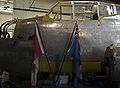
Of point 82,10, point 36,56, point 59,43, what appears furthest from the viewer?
point 82,10

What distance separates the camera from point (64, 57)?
574cm

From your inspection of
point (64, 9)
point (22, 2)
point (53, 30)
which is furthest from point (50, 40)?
point (22, 2)

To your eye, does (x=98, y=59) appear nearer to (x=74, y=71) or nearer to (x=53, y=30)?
(x=74, y=71)

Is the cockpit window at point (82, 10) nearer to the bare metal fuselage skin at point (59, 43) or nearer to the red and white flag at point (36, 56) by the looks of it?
the bare metal fuselage skin at point (59, 43)

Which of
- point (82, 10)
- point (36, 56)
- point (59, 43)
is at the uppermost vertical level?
point (82, 10)

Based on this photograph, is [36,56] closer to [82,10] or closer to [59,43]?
[59,43]

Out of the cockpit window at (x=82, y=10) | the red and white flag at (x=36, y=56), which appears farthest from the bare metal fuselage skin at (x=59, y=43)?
the red and white flag at (x=36, y=56)

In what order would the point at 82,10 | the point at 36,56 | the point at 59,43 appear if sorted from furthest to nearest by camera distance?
the point at 82,10 < the point at 59,43 < the point at 36,56

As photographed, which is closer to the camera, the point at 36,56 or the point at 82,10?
the point at 36,56

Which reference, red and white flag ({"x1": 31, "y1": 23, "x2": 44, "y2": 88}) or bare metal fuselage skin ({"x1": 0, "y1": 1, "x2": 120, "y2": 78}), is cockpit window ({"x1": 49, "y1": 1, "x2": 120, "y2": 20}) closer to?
bare metal fuselage skin ({"x1": 0, "y1": 1, "x2": 120, "y2": 78})

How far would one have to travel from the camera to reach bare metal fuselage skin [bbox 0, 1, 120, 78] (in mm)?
5875

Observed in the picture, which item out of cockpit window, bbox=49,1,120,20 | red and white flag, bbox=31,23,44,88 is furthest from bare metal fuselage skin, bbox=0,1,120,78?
red and white flag, bbox=31,23,44,88

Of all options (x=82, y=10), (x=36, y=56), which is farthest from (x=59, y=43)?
(x=82, y=10)

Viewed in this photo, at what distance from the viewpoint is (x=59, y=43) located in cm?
593
